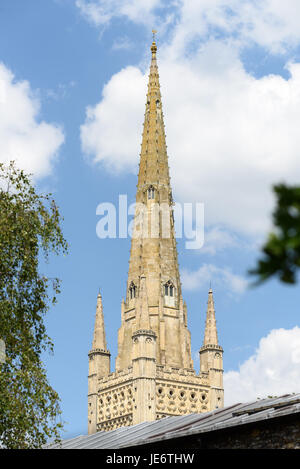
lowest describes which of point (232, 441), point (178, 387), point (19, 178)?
point (232, 441)

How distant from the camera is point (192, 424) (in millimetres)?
29812

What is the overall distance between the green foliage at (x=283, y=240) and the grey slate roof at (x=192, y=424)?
1652cm

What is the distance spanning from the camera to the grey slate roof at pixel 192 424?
2409cm

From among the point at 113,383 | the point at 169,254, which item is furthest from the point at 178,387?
the point at 169,254

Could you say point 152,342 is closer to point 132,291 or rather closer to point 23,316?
point 132,291

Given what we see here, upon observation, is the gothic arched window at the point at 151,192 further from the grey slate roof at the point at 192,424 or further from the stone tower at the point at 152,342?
the grey slate roof at the point at 192,424

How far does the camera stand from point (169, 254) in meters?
100

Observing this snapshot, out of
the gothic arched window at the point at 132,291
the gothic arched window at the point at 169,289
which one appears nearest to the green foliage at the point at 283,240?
the gothic arched window at the point at 132,291

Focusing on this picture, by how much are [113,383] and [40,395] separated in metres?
70.4

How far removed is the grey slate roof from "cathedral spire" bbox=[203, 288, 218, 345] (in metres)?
57.7

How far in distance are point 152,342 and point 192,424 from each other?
61.5m

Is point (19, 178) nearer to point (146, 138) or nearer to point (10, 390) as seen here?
point (10, 390)

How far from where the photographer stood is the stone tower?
90.6 m

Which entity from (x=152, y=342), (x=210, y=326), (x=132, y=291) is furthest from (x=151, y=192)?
(x=152, y=342)
